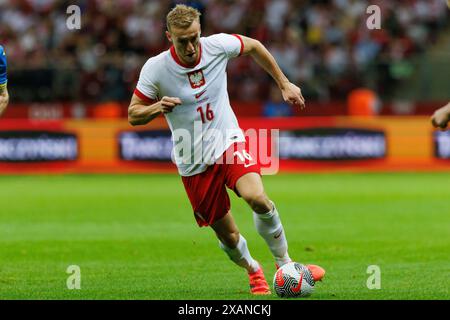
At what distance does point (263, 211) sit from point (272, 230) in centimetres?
21

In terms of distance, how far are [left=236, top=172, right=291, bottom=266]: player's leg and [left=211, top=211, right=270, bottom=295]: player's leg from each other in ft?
0.76

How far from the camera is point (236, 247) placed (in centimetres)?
923

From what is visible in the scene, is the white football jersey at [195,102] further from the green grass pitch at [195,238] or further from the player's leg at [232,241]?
the green grass pitch at [195,238]

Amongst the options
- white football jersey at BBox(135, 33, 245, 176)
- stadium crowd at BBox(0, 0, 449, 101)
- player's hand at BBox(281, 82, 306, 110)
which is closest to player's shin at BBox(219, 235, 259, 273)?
white football jersey at BBox(135, 33, 245, 176)

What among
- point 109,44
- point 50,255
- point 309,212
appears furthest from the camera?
point 109,44

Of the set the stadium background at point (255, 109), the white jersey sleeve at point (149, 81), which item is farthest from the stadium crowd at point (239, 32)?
the white jersey sleeve at point (149, 81)

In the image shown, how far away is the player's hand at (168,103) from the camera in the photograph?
8328mm

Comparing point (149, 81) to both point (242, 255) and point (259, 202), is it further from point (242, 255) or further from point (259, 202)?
point (242, 255)

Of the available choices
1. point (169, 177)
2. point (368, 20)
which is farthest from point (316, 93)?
point (169, 177)

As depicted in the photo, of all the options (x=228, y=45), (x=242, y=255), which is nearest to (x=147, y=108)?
(x=228, y=45)

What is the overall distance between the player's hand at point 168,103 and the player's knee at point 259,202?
100 centimetres

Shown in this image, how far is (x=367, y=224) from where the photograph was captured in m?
14.9
